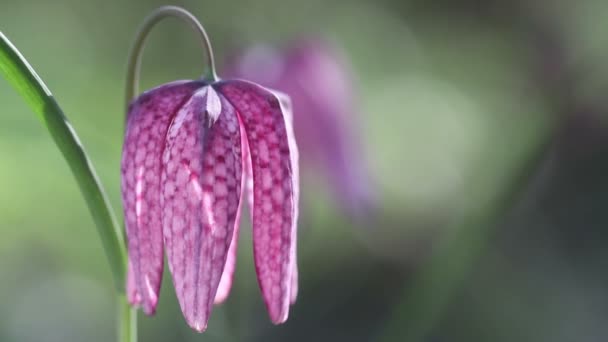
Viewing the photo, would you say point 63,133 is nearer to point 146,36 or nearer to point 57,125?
point 57,125

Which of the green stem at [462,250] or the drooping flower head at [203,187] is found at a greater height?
the drooping flower head at [203,187]

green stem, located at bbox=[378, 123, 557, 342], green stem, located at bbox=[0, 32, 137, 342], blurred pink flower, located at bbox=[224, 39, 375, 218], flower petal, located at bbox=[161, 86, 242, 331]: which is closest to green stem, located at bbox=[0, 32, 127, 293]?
green stem, located at bbox=[0, 32, 137, 342]

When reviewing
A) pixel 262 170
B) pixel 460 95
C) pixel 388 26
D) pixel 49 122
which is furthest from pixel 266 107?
pixel 388 26

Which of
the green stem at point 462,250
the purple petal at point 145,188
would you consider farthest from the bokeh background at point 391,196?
the purple petal at point 145,188

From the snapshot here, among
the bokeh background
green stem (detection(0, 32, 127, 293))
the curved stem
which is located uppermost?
the curved stem

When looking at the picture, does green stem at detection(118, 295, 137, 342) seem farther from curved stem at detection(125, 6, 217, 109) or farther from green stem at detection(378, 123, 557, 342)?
green stem at detection(378, 123, 557, 342)

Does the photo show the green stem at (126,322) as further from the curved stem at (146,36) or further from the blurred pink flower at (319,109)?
the blurred pink flower at (319,109)

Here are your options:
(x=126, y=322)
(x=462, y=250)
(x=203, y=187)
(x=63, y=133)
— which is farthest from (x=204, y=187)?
(x=462, y=250)
